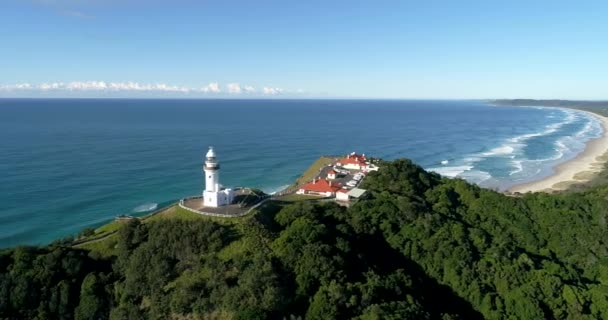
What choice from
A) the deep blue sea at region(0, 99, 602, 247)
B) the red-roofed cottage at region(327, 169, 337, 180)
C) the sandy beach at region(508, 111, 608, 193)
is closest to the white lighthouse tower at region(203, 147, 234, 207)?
the red-roofed cottage at region(327, 169, 337, 180)

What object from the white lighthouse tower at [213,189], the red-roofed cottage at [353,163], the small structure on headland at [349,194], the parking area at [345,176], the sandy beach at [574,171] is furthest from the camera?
the sandy beach at [574,171]

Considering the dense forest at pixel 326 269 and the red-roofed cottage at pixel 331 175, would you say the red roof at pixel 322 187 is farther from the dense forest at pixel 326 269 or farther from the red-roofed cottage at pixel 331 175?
the red-roofed cottage at pixel 331 175

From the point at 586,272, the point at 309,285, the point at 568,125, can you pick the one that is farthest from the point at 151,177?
the point at 568,125

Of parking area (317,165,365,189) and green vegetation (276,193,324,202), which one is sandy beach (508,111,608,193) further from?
green vegetation (276,193,324,202)

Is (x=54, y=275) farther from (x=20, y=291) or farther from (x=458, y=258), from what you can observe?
(x=458, y=258)

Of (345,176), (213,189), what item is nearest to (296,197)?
(213,189)

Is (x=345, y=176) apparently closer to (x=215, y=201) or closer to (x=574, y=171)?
(x=215, y=201)

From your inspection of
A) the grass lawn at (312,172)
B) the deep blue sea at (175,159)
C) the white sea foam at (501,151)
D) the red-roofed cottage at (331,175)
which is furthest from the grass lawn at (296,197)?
the white sea foam at (501,151)

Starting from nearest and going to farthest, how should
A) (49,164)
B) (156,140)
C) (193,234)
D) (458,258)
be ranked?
(193,234)
(458,258)
(49,164)
(156,140)
